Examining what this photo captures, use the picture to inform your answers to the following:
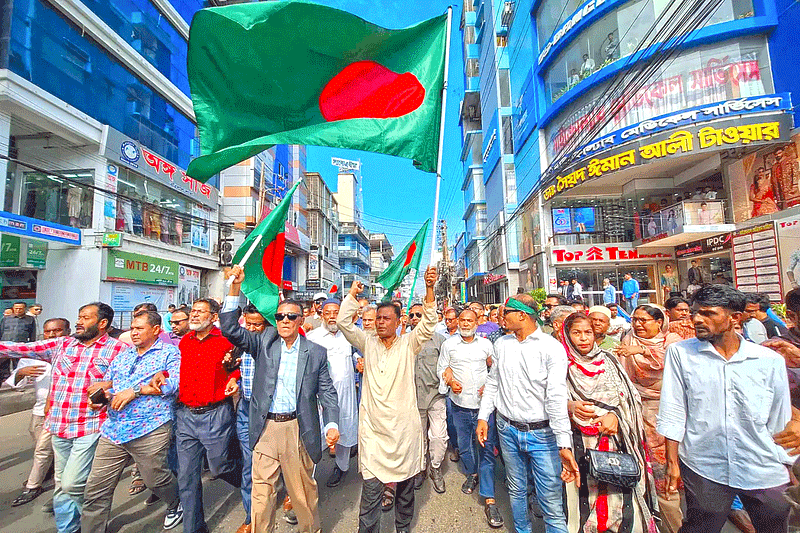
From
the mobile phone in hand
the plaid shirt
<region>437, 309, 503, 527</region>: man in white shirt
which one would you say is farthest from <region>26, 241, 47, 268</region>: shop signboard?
<region>437, 309, 503, 527</region>: man in white shirt

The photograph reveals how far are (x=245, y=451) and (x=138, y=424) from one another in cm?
88

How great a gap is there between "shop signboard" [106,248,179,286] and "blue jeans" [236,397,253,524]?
518 inches

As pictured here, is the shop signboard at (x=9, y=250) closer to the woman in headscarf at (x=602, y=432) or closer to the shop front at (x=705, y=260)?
the woman in headscarf at (x=602, y=432)

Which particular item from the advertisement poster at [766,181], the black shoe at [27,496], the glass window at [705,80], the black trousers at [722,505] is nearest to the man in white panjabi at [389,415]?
the black trousers at [722,505]

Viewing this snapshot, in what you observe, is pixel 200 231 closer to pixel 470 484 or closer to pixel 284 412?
pixel 284 412

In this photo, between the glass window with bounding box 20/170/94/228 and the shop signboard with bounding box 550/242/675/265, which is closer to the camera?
the glass window with bounding box 20/170/94/228

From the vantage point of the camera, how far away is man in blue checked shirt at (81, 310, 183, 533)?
2.85 metres

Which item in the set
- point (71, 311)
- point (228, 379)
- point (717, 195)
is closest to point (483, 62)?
point (717, 195)

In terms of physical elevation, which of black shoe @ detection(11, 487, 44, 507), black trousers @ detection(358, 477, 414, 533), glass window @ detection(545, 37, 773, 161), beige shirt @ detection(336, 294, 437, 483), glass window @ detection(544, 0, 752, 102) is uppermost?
glass window @ detection(544, 0, 752, 102)

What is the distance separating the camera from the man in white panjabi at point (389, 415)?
277 centimetres

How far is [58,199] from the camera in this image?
1308cm

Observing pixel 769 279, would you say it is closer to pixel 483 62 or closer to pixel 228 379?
pixel 228 379

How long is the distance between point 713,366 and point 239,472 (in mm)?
3681

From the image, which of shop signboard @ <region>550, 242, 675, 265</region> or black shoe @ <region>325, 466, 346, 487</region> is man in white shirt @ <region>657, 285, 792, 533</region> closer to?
black shoe @ <region>325, 466, 346, 487</region>
